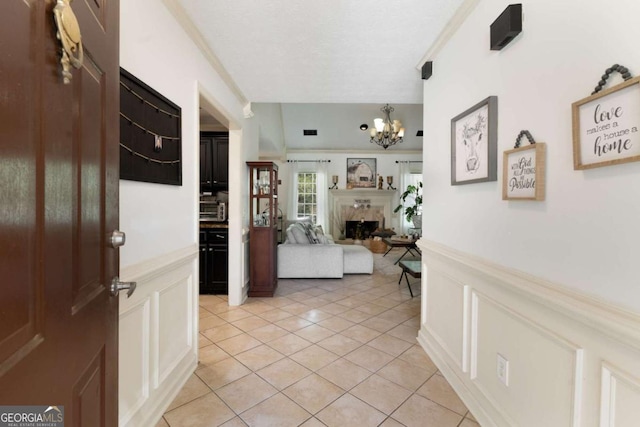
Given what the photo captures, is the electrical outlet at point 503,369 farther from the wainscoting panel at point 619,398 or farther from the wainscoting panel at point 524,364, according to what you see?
the wainscoting panel at point 619,398

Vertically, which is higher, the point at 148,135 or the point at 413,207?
the point at 148,135

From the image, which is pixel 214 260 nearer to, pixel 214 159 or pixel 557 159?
pixel 214 159

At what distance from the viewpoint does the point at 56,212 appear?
0.60 metres

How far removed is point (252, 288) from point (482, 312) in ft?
9.42

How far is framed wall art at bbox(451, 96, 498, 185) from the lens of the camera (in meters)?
1.58

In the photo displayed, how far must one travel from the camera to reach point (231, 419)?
1.68m

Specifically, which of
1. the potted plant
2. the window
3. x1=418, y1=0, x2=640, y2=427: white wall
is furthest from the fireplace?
A: x1=418, y1=0, x2=640, y2=427: white wall

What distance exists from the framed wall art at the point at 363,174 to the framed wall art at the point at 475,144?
630 cm

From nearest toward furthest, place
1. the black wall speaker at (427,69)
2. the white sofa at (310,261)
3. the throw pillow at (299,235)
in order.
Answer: the black wall speaker at (427,69) → the white sofa at (310,261) → the throw pillow at (299,235)

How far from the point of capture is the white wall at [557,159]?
0.92 metres

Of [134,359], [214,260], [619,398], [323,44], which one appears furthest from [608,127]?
[214,260]

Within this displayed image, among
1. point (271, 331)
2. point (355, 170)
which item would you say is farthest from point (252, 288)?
point (355, 170)

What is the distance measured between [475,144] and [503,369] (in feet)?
4.05

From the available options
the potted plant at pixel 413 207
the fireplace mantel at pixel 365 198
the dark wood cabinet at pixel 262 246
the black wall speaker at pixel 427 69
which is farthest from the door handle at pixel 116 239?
the fireplace mantel at pixel 365 198
